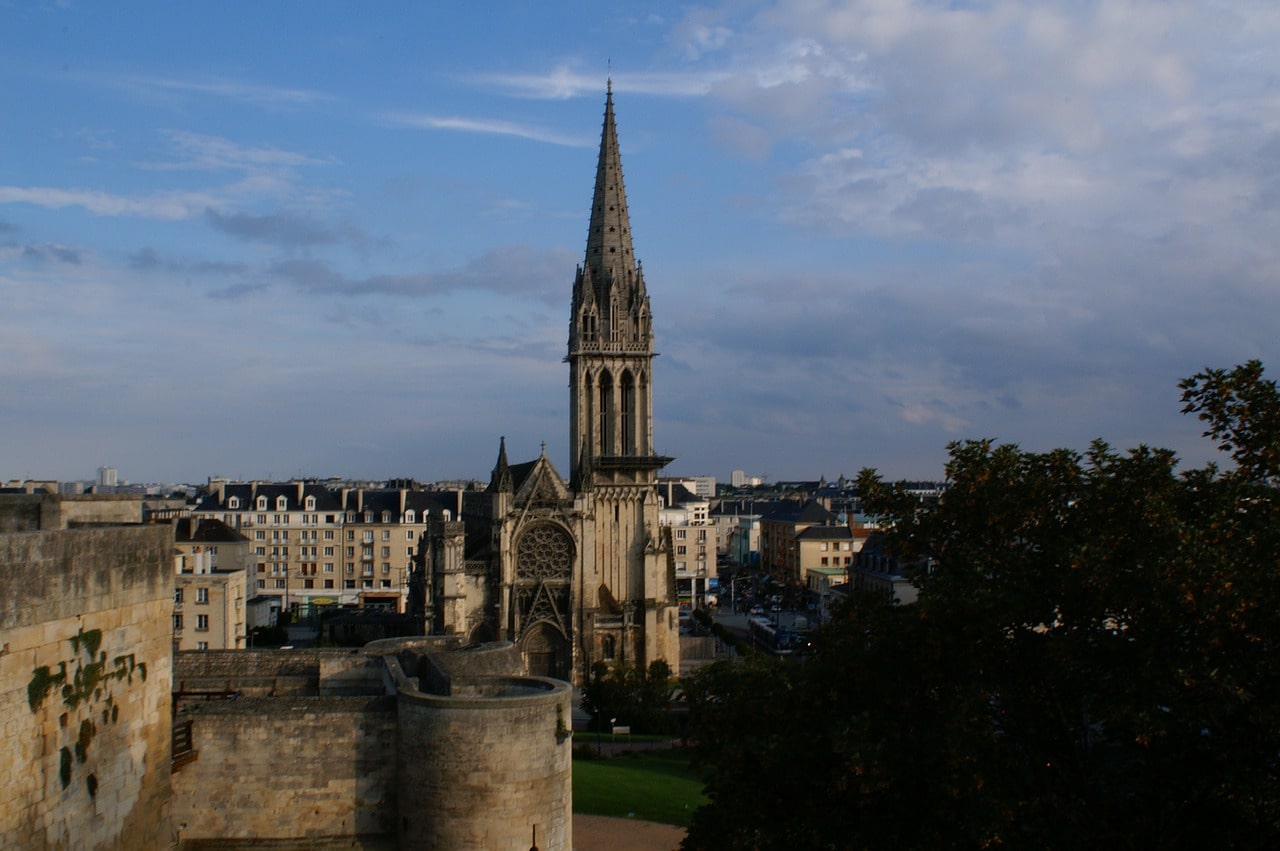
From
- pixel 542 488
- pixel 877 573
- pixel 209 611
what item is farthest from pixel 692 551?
pixel 209 611

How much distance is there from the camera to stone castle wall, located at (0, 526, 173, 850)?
1245cm

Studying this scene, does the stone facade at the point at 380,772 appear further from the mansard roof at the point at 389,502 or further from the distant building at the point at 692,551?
the distant building at the point at 692,551

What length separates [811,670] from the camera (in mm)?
16062

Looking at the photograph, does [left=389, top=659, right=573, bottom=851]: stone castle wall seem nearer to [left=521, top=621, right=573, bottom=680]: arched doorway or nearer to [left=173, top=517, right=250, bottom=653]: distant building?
[left=173, top=517, right=250, bottom=653]: distant building

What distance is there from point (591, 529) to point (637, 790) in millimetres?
28067

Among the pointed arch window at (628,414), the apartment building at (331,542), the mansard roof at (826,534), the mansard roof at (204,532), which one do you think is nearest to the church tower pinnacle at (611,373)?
the pointed arch window at (628,414)

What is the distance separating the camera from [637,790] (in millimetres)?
34188

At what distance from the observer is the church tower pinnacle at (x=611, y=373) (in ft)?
210

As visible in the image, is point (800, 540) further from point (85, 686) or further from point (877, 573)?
point (85, 686)

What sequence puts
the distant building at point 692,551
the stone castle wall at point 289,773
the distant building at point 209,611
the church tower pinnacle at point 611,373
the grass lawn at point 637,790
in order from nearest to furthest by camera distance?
the stone castle wall at point 289,773 < the grass lawn at point 637,790 < the distant building at point 209,611 < the church tower pinnacle at point 611,373 < the distant building at point 692,551

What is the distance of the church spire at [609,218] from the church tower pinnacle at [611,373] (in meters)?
0.09

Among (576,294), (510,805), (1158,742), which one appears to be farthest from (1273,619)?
(576,294)

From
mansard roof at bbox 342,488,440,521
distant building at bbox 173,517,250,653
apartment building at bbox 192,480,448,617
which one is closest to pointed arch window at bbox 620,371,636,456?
distant building at bbox 173,517,250,653

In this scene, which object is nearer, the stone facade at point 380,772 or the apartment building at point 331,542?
the stone facade at point 380,772
